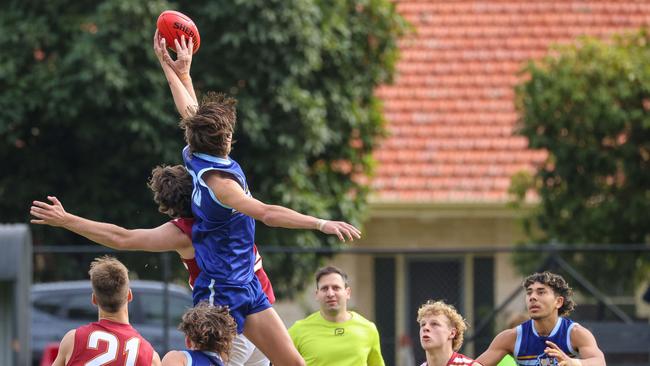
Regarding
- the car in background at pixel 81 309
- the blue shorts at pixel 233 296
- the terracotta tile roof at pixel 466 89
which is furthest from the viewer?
the terracotta tile roof at pixel 466 89

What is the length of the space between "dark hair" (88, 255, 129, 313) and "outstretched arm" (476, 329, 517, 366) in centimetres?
220

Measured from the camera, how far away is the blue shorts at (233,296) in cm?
722

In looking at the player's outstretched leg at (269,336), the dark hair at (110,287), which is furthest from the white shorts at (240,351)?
the dark hair at (110,287)

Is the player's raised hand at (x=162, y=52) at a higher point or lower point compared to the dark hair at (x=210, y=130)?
higher

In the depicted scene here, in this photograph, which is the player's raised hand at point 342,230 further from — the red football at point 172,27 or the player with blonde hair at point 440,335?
the red football at point 172,27

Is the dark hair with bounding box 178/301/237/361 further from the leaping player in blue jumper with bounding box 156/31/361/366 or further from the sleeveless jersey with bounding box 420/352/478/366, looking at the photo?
the sleeveless jersey with bounding box 420/352/478/366

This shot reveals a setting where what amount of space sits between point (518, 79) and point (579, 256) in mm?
4631

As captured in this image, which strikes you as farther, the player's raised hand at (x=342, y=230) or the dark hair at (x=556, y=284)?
the dark hair at (x=556, y=284)

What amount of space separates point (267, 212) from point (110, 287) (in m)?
1.12

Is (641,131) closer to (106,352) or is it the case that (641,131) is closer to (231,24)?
(231,24)

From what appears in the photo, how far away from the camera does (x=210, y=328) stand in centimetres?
697

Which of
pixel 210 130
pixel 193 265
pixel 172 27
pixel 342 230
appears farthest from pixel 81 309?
pixel 342 230

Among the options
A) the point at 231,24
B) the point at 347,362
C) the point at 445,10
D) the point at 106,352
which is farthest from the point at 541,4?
the point at 106,352

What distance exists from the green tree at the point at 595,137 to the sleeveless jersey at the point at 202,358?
314 inches
